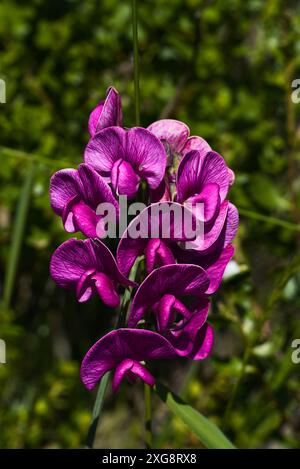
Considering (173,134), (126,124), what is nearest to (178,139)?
(173,134)

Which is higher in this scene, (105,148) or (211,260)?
(105,148)

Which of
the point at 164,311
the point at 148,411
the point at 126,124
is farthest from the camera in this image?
the point at 126,124

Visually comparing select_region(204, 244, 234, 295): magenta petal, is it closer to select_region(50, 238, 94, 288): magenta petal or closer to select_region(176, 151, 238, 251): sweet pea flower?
select_region(176, 151, 238, 251): sweet pea flower

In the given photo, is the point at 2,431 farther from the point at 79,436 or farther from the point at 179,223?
the point at 179,223

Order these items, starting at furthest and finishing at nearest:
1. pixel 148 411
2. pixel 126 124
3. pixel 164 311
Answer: pixel 126 124
pixel 148 411
pixel 164 311

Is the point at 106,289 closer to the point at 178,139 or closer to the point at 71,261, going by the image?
the point at 71,261

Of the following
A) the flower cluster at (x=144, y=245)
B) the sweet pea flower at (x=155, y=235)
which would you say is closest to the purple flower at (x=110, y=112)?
the flower cluster at (x=144, y=245)
